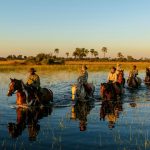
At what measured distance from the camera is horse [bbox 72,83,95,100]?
82.9 ft

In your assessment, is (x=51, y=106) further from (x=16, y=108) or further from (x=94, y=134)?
(x=94, y=134)

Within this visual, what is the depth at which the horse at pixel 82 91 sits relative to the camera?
25269 millimetres

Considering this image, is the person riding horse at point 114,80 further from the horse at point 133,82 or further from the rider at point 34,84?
the horse at point 133,82

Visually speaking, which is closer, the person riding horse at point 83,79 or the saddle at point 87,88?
the person riding horse at point 83,79

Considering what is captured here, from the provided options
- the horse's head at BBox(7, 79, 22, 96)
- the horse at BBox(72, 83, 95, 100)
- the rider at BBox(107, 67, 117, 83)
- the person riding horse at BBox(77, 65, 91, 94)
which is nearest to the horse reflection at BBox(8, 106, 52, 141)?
the horse's head at BBox(7, 79, 22, 96)

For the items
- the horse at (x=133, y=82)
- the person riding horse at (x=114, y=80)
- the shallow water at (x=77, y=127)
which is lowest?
the shallow water at (x=77, y=127)

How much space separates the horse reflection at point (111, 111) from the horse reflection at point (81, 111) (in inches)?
30.5

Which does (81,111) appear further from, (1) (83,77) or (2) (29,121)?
(1) (83,77)

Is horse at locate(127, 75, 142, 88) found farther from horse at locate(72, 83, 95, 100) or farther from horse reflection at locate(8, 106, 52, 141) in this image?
horse reflection at locate(8, 106, 52, 141)

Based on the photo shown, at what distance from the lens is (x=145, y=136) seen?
580 inches

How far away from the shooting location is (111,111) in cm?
2106

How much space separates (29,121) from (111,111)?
5.01 m

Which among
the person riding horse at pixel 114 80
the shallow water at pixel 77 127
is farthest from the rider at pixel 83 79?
the shallow water at pixel 77 127

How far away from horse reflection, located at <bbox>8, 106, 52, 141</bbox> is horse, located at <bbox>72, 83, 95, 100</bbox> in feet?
9.85
